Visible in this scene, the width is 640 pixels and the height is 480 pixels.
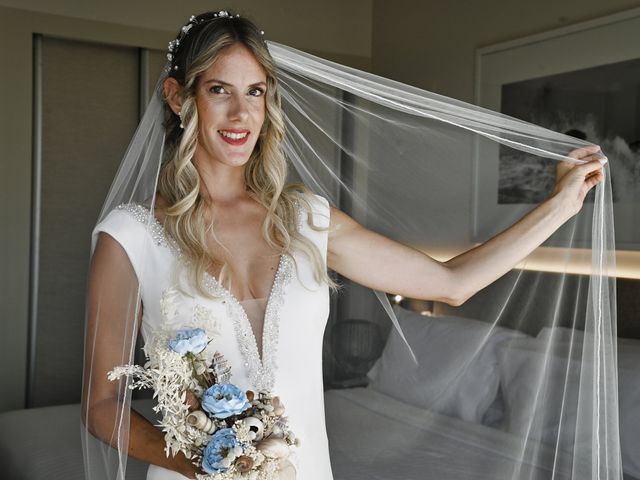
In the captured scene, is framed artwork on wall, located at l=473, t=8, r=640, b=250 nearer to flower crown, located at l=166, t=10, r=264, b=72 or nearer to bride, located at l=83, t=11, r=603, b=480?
bride, located at l=83, t=11, r=603, b=480

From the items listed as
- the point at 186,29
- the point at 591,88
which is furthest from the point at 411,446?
the point at 591,88

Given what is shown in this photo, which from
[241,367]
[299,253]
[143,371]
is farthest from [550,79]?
A: [143,371]

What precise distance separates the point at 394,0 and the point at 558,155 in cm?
338

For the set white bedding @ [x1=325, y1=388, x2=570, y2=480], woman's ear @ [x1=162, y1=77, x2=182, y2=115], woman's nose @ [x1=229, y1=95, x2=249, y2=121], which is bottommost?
white bedding @ [x1=325, y1=388, x2=570, y2=480]

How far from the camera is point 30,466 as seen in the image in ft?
10.3

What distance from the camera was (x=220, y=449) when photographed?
1319 millimetres

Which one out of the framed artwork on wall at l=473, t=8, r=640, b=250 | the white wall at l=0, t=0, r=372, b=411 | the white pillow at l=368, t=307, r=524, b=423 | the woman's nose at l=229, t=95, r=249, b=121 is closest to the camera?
the woman's nose at l=229, t=95, r=249, b=121

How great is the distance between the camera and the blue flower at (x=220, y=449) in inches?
51.6

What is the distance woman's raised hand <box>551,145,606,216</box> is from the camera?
6.36 ft

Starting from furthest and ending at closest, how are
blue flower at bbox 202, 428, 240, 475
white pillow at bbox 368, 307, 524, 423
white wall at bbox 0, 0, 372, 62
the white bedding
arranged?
white wall at bbox 0, 0, 372, 62 → white pillow at bbox 368, 307, 524, 423 → the white bedding → blue flower at bbox 202, 428, 240, 475

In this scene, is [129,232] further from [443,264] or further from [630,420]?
[630,420]

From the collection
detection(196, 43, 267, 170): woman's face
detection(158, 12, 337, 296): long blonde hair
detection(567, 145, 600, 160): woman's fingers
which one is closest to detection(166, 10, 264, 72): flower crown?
detection(158, 12, 337, 296): long blonde hair

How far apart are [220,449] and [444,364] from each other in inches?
44.3

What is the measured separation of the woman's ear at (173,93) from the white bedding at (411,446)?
3.63 ft
